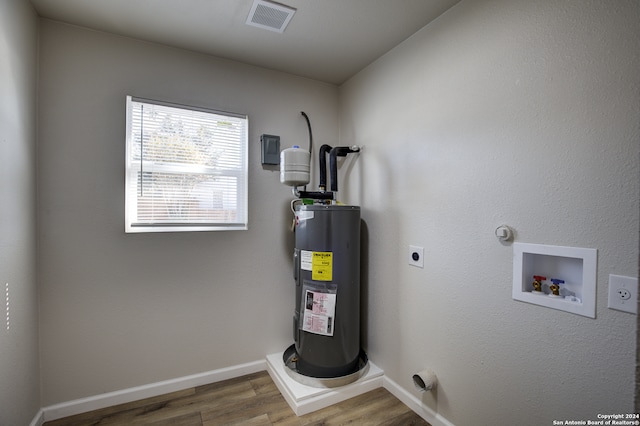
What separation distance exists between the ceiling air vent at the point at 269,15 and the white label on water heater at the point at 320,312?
1.74m

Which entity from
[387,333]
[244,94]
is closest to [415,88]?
[244,94]

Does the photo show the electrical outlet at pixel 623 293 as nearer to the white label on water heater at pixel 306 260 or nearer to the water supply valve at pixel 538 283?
the water supply valve at pixel 538 283

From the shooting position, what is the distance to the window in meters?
1.91

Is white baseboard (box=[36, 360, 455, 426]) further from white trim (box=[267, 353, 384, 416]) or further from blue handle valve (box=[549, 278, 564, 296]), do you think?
blue handle valve (box=[549, 278, 564, 296])

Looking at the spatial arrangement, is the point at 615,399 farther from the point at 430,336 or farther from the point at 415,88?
the point at 415,88

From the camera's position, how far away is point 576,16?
111cm

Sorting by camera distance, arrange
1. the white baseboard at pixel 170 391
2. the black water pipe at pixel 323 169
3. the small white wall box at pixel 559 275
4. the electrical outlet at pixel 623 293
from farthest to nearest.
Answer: the black water pipe at pixel 323 169, the white baseboard at pixel 170 391, the small white wall box at pixel 559 275, the electrical outlet at pixel 623 293

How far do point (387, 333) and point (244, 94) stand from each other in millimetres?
2134

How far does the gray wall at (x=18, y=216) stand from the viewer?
52.2 inches

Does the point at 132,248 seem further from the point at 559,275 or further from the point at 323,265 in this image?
the point at 559,275

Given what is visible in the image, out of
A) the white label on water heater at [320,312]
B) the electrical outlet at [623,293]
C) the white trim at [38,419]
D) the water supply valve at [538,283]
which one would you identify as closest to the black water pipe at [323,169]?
the white label on water heater at [320,312]

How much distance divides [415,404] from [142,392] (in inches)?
71.5

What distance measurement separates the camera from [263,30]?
1.81 metres

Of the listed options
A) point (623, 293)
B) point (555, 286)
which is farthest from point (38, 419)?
point (623, 293)
